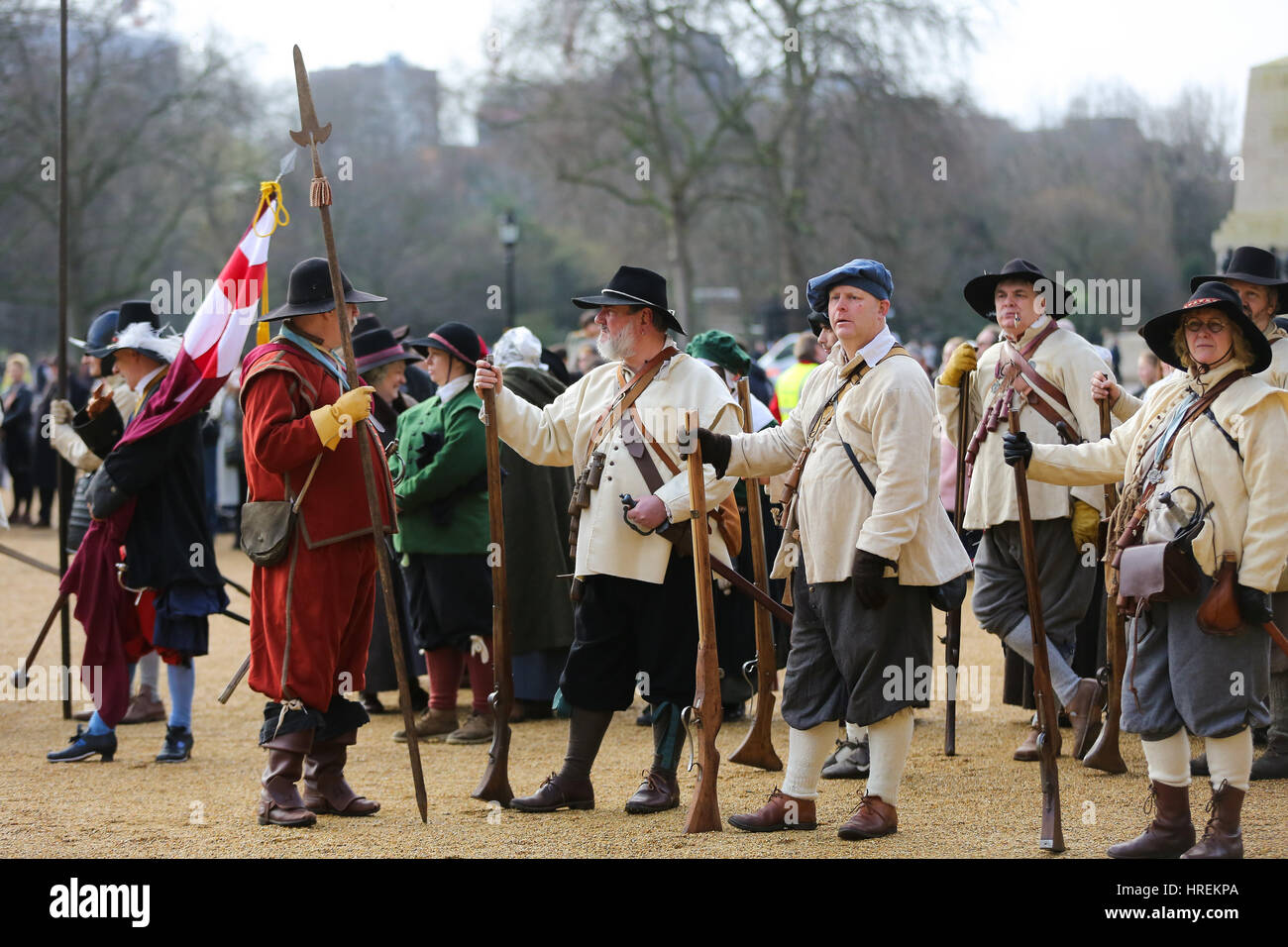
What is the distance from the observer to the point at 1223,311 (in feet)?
16.7

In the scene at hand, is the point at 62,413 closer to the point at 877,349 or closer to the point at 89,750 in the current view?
the point at 89,750

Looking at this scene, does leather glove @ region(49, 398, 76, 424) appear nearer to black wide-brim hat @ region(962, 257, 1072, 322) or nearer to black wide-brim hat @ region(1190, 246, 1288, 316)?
black wide-brim hat @ region(962, 257, 1072, 322)

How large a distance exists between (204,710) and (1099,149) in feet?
103

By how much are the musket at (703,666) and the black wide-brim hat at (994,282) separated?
187 centimetres

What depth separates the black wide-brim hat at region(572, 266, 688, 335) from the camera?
5824 mm

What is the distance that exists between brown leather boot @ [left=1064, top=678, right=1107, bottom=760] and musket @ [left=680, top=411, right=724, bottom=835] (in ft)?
6.75

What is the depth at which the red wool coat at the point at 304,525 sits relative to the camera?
5.58 metres

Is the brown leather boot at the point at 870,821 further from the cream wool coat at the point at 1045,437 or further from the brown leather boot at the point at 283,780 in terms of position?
the brown leather boot at the point at 283,780

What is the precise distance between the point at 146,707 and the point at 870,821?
4728mm

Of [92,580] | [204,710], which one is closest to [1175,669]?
[92,580]

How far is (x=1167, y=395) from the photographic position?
5.32m

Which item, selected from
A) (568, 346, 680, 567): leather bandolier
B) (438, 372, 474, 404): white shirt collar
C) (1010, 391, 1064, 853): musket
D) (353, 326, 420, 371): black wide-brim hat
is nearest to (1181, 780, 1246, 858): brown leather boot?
(1010, 391, 1064, 853): musket

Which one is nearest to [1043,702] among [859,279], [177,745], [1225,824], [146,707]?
[1225,824]

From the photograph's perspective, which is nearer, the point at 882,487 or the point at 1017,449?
the point at 882,487
